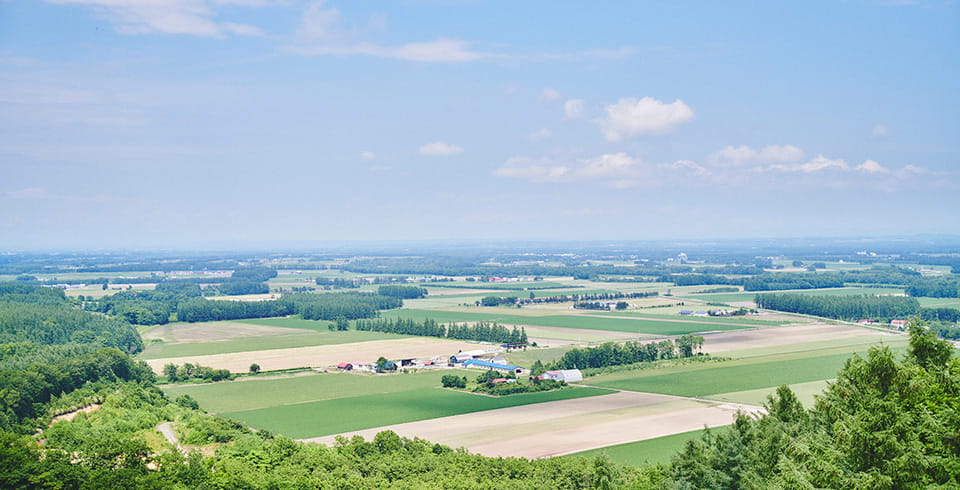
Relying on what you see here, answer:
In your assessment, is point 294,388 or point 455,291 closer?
point 294,388

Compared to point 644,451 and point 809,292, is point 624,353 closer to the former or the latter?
point 644,451

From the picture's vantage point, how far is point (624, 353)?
7331 centimetres

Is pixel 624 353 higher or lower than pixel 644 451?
higher

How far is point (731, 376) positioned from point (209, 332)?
68165mm

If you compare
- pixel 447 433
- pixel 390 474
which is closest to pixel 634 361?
pixel 447 433

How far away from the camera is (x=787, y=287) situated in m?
160

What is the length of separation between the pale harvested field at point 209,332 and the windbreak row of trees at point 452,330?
9180 millimetres

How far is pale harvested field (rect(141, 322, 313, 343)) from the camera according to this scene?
319ft

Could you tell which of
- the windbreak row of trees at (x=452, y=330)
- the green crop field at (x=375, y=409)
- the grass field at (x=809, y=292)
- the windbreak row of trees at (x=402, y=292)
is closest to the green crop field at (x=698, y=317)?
the grass field at (x=809, y=292)

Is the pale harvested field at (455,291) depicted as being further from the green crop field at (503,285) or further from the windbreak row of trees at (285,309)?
the windbreak row of trees at (285,309)

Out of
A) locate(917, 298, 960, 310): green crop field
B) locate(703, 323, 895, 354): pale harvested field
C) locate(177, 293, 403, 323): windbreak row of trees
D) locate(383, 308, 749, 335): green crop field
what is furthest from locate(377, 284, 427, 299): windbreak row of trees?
locate(917, 298, 960, 310): green crop field

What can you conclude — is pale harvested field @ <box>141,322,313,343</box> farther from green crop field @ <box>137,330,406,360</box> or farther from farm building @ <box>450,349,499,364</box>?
farm building @ <box>450,349,499,364</box>

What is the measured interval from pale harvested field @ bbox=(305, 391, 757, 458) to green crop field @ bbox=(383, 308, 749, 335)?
41.5 metres

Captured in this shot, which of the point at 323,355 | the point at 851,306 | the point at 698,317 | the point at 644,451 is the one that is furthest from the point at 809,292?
the point at 644,451
